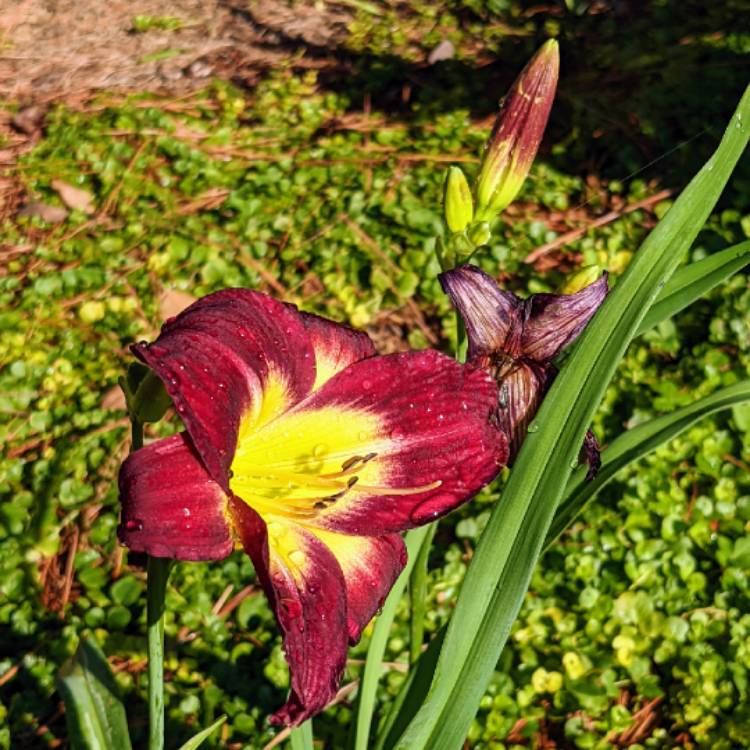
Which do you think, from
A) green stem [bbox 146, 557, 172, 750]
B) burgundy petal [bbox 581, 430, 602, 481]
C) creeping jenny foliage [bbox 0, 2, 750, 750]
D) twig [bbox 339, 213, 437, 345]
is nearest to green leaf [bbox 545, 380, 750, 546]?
burgundy petal [bbox 581, 430, 602, 481]

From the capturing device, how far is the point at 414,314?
92.1 inches

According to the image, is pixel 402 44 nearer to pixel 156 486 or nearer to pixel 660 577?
pixel 660 577

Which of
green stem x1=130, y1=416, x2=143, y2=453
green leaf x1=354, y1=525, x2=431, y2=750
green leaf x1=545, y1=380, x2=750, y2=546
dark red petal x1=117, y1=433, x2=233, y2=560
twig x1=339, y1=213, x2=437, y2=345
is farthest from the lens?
twig x1=339, y1=213, x2=437, y2=345

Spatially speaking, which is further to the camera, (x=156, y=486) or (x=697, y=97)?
(x=697, y=97)

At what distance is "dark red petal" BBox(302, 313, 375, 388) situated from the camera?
0.93 m

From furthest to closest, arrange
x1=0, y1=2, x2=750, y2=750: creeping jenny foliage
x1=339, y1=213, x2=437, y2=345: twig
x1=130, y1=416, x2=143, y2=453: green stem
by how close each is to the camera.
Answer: x1=339, y1=213, x2=437, y2=345: twig < x1=0, y1=2, x2=750, y2=750: creeping jenny foliage < x1=130, y1=416, x2=143, y2=453: green stem

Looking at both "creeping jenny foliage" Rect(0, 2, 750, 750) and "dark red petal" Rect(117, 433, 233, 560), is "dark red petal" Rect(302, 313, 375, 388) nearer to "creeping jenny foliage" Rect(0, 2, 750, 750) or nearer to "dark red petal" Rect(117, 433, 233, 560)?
"dark red petal" Rect(117, 433, 233, 560)

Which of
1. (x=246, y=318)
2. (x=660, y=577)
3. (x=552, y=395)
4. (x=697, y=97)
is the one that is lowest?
(x=660, y=577)

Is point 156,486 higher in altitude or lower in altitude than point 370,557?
higher

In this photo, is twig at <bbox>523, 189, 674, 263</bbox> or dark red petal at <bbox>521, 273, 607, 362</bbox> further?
twig at <bbox>523, 189, 674, 263</bbox>

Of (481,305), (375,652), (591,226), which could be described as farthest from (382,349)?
(481,305)

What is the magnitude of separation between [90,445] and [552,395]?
1376mm

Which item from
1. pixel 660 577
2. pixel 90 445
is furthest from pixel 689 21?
pixel 90 445

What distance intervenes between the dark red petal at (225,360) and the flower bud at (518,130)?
36 centimetres
